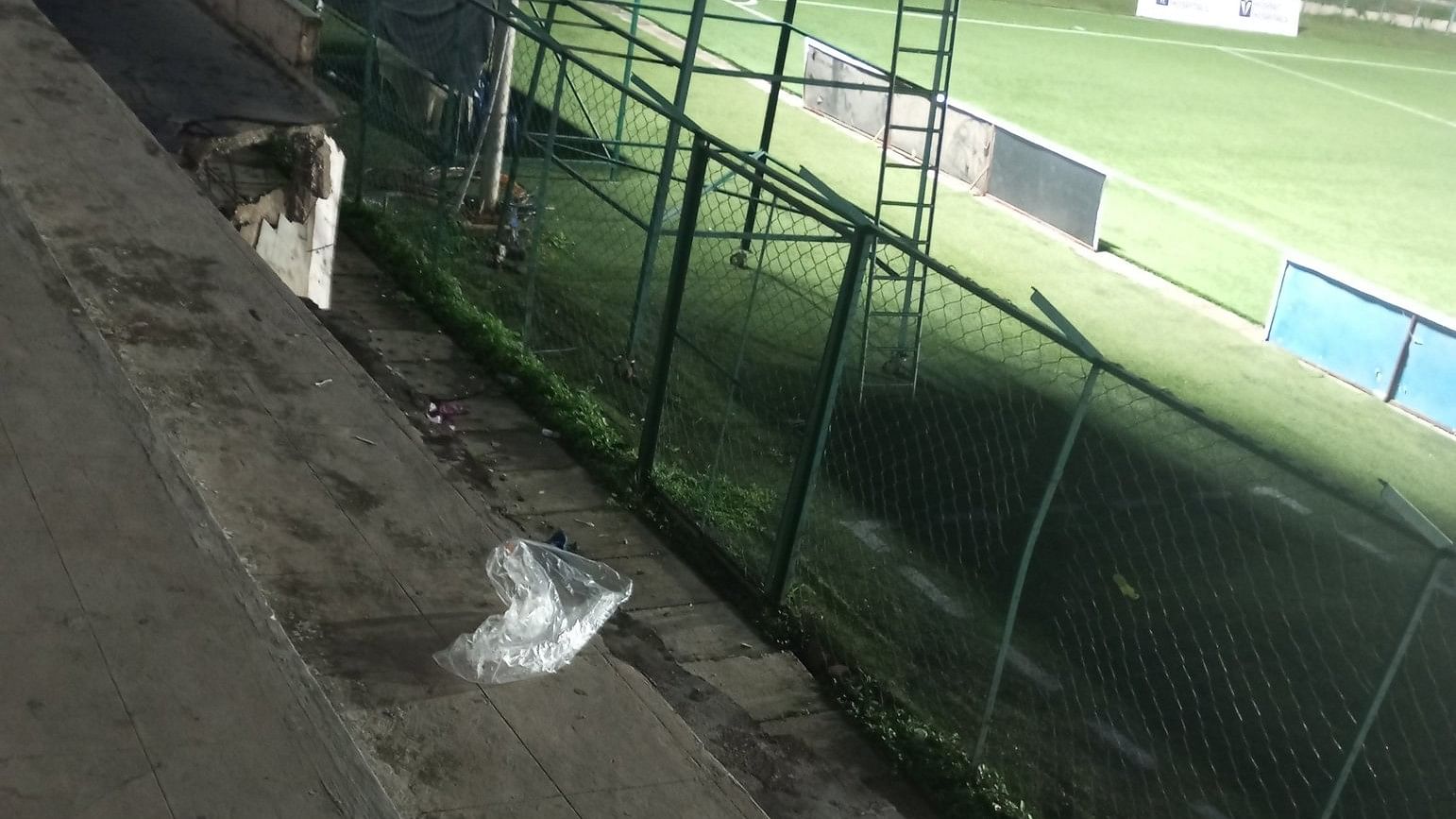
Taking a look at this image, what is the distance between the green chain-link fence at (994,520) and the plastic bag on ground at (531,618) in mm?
2063

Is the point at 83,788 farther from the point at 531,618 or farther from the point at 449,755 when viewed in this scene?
the point at 531,618

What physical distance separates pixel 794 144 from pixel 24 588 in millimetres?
14033

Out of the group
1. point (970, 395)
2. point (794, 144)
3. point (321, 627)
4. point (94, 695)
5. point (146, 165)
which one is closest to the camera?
point (94, 695)

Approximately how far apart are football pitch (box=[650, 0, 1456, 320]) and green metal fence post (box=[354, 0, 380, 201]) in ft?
23.3

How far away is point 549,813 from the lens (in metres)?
2.36

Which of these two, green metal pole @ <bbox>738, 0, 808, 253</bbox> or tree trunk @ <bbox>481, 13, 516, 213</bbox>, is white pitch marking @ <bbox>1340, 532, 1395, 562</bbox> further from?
tree trunk @ <bbox>481, 13, 516, 213</bbox>

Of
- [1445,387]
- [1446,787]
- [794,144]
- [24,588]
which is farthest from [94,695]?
[794,144]

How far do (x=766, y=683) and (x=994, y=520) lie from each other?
222cm

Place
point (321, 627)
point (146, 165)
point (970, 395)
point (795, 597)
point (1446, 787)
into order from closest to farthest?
point (321, 627)
point (146, 165)
point (1446, 787)
point (795, 597)
point (970, 395)

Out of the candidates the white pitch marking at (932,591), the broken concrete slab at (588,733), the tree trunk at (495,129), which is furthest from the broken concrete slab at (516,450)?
the broken concrete slab at (588,733)

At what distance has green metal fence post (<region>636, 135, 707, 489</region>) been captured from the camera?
265 inches

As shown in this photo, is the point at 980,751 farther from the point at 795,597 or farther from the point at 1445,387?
the point at 1445,387

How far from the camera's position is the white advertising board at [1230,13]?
2895 cm

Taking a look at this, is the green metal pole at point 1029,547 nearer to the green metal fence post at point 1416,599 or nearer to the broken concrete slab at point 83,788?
the green metal fence post at point 1416,599
